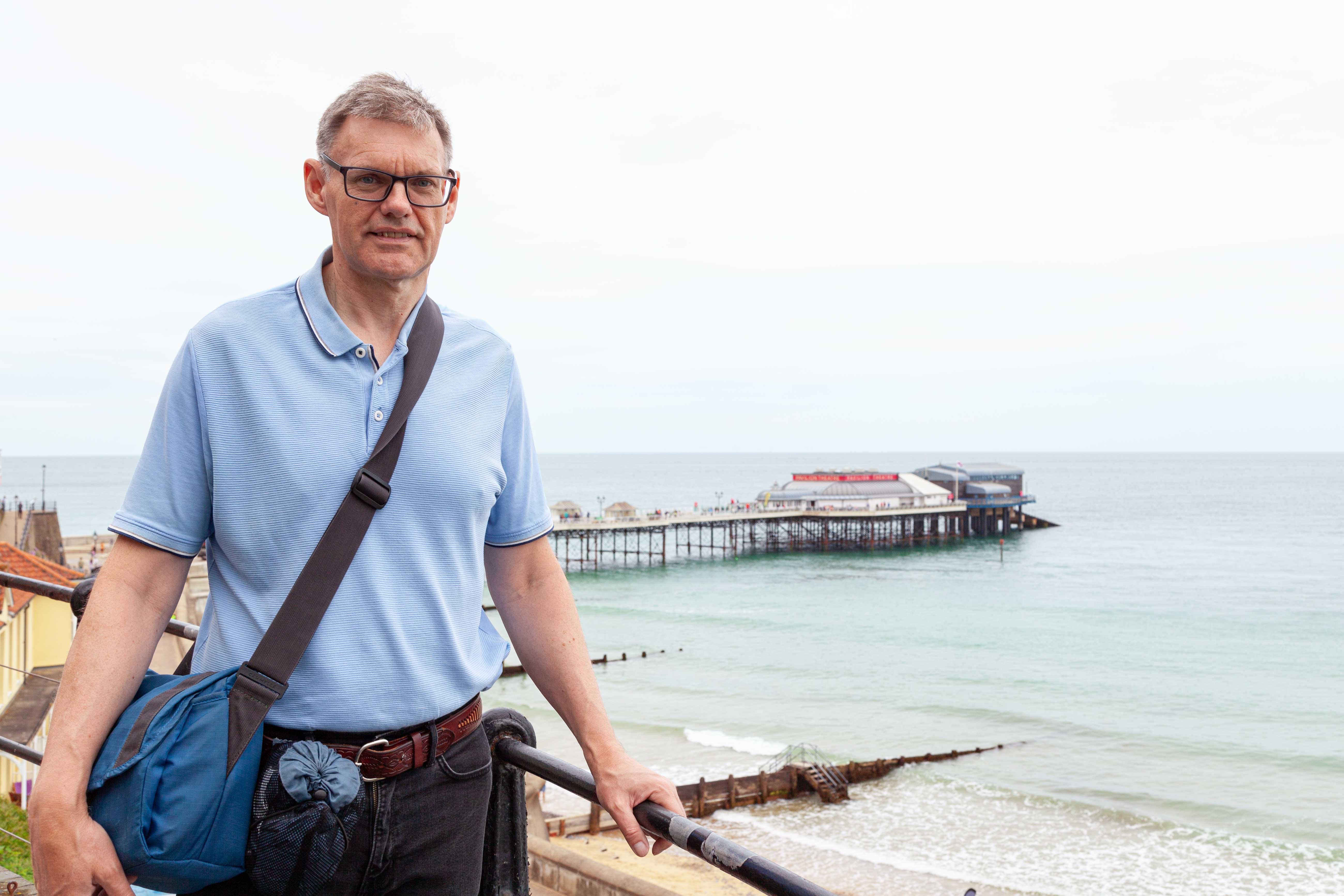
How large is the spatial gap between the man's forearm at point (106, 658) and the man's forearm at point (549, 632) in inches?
25.8

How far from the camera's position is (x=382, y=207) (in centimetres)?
179

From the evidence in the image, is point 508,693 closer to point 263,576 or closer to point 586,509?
point 263,576

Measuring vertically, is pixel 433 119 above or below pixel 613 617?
above

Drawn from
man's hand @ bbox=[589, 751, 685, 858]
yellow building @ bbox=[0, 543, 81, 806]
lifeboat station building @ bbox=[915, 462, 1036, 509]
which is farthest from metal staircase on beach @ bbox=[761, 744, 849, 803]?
lifeboat station building @ bbox=[915, 462, 1036, 509]

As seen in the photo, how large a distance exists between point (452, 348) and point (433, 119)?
44cm

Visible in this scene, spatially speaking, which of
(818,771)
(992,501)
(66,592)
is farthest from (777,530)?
(66,592)

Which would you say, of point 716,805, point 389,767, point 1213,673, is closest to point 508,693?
point 716,805

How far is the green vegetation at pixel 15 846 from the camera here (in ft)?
17.1

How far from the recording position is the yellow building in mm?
11117

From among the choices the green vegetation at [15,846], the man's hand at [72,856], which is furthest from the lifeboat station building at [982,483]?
the man's hand at [72,856]

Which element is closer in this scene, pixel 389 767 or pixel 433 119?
pixel 389 767

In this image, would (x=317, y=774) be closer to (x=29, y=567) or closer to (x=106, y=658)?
(x=106, y=658)

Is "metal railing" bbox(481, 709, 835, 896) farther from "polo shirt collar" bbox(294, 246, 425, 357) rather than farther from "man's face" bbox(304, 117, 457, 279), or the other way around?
"man's face" bbox(304, 117, 457, 279)

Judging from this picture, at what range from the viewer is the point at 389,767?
1.75 metres
